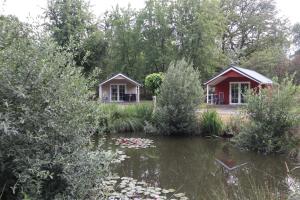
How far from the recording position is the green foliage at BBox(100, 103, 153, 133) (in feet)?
51.9

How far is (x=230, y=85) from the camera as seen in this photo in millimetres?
24469

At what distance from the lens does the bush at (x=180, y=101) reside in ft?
49.4

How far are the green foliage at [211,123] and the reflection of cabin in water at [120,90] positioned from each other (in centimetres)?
1435

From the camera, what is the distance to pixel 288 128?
11.2 meters

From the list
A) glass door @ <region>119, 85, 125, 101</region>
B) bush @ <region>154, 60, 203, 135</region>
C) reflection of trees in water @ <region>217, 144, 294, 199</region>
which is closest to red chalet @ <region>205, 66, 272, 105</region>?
glass door @ <region>119, 85, 125, 101</region>

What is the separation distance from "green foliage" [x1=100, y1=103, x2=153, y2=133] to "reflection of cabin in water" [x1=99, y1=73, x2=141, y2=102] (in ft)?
41.2

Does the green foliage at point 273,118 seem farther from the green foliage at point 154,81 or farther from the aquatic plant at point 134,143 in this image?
the green foliage at point 154,81

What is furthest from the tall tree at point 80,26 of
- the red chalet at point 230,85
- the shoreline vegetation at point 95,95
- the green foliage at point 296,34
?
the green foliage at point 296,34

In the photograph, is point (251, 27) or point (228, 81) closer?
point (228, 81)

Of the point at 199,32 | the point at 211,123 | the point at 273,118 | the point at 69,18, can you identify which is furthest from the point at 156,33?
the point at 273,118

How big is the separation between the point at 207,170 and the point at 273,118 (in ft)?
11.4

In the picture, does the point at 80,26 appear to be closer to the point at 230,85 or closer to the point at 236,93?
the point at 230,85

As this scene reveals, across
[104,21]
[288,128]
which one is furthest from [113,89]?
[288,128]

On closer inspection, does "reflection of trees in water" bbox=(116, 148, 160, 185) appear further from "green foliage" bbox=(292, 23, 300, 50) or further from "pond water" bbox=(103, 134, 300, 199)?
"green foliage" bbox=(292, 23, 300, 50)
